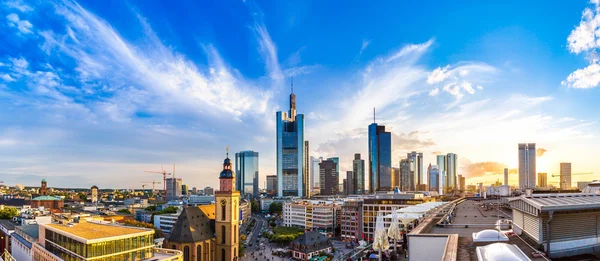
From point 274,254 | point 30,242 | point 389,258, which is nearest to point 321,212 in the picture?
point 274,254

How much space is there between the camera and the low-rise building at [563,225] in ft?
41.5

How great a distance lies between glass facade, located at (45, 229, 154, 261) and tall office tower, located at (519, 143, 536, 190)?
190938mm

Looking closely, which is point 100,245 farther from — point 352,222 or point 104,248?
point 352,222

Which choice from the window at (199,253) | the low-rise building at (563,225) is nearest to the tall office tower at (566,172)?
the window at (199,253)

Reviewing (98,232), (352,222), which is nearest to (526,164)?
(352,222)

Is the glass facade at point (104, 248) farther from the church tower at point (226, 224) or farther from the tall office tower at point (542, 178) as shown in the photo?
the tall office tower at point (542, 178)

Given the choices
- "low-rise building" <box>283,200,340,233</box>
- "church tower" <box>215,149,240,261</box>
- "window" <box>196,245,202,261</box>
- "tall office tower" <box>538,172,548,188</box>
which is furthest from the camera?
"tall office tower" <box>538,172,548,188</box>

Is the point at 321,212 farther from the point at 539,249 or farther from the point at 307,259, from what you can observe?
the point at 539,249

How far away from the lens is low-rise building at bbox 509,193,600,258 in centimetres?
1264

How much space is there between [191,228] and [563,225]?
133 feet

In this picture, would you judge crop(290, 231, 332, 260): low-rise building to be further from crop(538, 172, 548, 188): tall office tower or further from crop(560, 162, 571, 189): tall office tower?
crop(538, 172, 548, 188): tall office tower

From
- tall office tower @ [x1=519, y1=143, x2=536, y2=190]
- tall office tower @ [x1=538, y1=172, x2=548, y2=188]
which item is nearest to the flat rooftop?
tall office tower @ [x1=519, y1=143, x2=536, y2=190]

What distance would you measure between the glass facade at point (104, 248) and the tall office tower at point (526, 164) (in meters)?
191

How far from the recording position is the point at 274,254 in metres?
59.2
